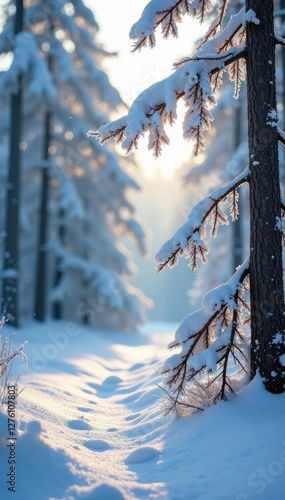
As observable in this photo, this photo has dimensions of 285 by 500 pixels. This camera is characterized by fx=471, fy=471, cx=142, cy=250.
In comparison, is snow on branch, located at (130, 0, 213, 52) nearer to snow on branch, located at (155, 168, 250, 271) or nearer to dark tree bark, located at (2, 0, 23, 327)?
snow on branch, located at (155, 168, 250, 271)

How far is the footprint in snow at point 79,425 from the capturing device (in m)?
5.45

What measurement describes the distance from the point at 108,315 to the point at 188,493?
15.3 meters

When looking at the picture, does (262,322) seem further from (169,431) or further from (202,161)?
(202,161)

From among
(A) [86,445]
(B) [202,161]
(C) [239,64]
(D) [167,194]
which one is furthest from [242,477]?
(D) [167,194]

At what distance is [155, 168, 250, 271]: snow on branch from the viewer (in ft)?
16.7

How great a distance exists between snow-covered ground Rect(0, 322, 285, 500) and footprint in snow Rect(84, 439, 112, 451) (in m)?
0.01

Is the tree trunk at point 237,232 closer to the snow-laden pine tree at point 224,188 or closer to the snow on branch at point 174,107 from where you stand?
the snow-laden pine tree at point 224,188

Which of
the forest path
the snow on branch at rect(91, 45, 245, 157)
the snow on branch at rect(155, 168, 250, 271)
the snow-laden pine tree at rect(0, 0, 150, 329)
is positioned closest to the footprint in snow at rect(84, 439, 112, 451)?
the forest path

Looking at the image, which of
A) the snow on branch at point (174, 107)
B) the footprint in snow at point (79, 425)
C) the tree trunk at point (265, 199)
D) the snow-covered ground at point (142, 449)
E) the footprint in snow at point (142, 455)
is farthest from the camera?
the footprint in snow at point (79, 425)

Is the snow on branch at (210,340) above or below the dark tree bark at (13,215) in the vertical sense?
below

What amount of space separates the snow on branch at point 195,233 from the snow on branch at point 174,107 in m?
0.56

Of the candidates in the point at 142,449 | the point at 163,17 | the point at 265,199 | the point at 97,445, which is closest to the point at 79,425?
the point at 97,445

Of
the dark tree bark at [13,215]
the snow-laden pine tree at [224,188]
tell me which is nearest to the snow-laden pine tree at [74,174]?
the dark tree bark at [13,215]

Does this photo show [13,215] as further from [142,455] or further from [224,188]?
[142,455]
